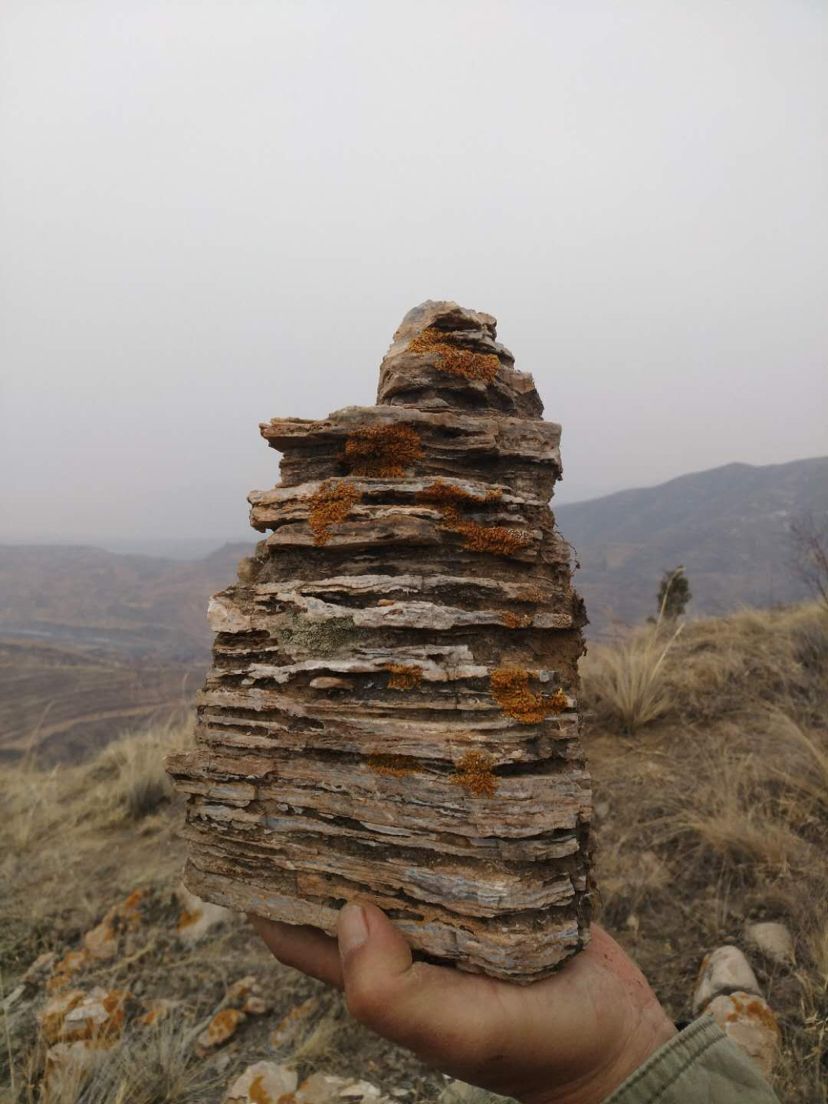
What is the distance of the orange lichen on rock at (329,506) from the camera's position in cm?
260

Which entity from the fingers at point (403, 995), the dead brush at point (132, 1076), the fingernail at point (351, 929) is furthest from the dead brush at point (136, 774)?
the fingers at point (403, 995)

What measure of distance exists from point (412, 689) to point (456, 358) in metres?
1.54

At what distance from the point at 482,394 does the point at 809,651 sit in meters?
7.10

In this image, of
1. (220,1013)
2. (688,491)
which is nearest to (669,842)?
(220,1013)

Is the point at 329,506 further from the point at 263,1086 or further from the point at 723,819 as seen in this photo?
the point at 723,819

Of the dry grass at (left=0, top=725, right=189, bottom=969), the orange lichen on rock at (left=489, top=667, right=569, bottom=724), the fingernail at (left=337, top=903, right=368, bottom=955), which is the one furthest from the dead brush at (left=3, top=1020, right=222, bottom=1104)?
the orange lichen on rock at (left=489, top=667, right=569, bottom=724)

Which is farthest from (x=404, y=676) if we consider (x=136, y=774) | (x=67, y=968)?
(x=136, y=774)

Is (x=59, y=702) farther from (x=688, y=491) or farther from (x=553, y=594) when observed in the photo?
(x=688, y=491)

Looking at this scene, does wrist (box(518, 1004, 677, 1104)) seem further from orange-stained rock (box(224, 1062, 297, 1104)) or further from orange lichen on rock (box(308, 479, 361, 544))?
orange-stained rock (box(224, 1062, 297, 1104))

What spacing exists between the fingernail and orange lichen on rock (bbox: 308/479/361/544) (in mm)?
1416

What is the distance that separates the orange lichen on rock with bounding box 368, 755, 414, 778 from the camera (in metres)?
2.32

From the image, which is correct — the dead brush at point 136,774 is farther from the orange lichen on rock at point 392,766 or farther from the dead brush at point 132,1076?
the orange lichen on rock at point 392,766

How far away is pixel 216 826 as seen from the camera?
2.66 meters

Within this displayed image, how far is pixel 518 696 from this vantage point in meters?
2.35
